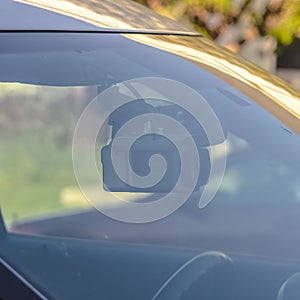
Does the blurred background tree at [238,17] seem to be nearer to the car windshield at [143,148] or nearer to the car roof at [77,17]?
the car roof at [77,17]

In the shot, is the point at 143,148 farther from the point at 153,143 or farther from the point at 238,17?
the point at 238,17

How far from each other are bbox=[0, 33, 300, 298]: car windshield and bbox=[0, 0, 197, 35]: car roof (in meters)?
0.04

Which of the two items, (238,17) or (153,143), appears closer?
(153,143)

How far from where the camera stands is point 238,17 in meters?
6.57

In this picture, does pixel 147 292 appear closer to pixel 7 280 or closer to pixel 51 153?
pixel 7 280

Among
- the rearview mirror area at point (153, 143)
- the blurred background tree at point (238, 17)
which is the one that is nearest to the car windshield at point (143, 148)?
the rearview mirror area at point (153, 143)

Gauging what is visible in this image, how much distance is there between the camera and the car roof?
1.71 metres

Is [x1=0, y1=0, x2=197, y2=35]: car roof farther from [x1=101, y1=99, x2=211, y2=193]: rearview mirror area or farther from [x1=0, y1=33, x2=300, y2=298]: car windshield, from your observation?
[x1=101, y1=99, x2=211, y2=193]: rearview mirror area

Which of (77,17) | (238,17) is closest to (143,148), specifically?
(77,17)

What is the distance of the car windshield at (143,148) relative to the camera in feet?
5.59

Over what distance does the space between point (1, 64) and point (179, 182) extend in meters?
0.57

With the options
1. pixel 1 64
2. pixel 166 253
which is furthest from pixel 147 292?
pixel 1 64

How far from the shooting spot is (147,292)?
5.02 ft

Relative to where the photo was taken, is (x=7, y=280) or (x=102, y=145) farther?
(x=102, y=145)
